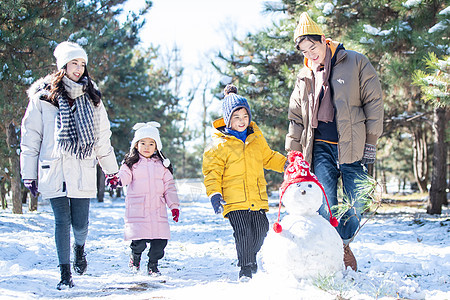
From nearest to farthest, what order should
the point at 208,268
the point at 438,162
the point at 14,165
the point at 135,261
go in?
the point at 135,261, the point at 208,268, the point at 438,162, the point at 14,165

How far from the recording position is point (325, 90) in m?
3.71

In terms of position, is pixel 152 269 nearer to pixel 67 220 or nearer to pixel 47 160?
pixel 67 220

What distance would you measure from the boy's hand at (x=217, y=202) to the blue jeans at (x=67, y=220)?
1.21m

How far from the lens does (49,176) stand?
11.9 feet

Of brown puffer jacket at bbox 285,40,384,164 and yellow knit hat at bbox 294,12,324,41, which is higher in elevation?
yellow knit hat at bbox 294,12,324,41

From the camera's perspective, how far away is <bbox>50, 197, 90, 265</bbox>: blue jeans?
3662 mm

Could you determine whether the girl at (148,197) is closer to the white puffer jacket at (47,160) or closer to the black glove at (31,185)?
the white puffer jacket at (47,160)

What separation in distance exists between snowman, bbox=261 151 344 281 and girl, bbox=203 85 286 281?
700 millimetres

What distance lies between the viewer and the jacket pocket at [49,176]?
3609mm

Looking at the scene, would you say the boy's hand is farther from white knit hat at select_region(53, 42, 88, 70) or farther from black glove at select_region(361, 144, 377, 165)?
white knit hat at select_region(53, 42, 88, 70)

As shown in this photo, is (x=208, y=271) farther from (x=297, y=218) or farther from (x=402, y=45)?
(x=402, y=45)

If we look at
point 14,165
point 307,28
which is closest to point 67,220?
point 307,28

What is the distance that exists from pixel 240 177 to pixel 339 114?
1.02 m

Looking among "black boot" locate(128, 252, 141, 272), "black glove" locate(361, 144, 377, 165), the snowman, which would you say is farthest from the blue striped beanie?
"black boot" locate(128, 252, 141, 272)
